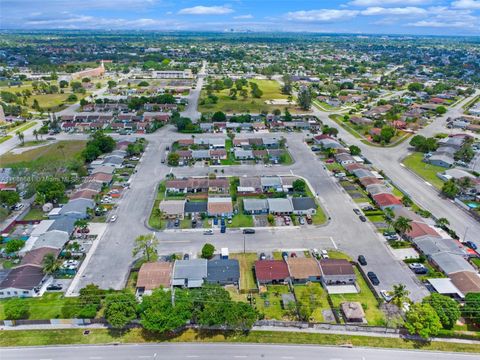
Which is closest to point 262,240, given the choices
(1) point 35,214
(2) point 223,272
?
(2) point 223,272

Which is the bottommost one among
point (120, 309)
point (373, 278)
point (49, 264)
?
point (373, 278)

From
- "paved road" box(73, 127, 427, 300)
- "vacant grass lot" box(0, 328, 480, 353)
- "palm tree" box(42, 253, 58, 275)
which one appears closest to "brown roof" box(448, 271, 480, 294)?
"paved road" box(73, 127, 427, 300)

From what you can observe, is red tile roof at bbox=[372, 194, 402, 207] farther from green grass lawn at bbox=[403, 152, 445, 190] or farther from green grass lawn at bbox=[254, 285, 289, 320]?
green grass lawn at bbox=[254, 285, 289, 320]

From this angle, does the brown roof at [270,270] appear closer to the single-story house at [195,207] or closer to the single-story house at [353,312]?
the single-story house at [353,312]

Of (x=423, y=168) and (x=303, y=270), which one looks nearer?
(x=303, y=270)

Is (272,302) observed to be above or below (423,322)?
below

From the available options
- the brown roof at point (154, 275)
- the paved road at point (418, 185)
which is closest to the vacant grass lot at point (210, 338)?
the brown roof at point (154, 275)

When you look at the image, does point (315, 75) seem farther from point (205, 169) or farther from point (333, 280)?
point (333, 280)

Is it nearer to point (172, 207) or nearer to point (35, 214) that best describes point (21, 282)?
point (35, 214)
